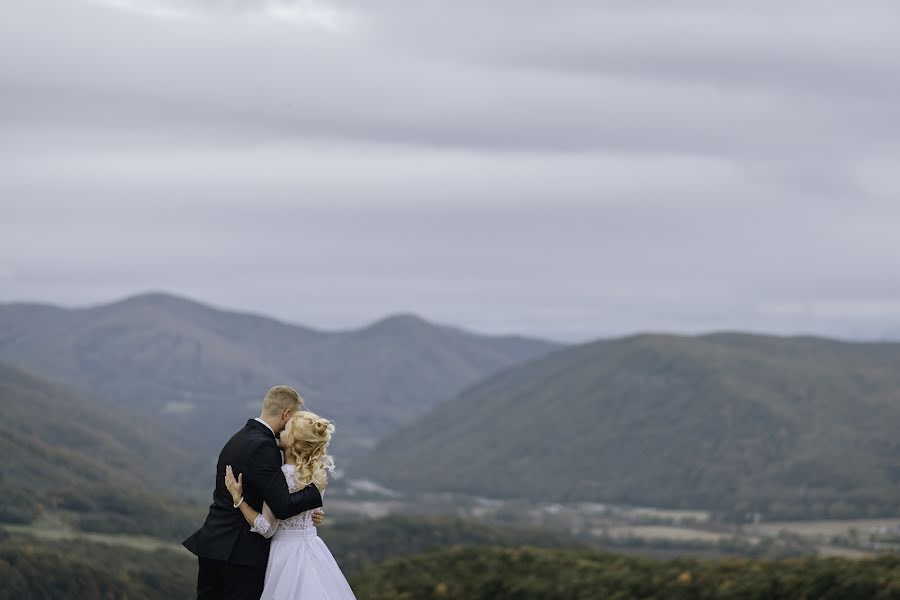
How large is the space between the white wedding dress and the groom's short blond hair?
0.76 m

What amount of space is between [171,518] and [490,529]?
45.0 meters

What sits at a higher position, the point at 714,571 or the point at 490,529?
the point at 714,571

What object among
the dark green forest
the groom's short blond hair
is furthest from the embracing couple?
the dark green forest

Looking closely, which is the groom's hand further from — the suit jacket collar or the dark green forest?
the dark green forest

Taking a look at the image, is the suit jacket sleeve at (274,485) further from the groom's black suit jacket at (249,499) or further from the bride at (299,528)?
the bride at (299,528)

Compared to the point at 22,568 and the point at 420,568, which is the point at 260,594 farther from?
the point at 22,568

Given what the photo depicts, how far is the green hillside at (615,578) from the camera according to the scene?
34125mm

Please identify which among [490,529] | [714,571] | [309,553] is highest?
[309,553]

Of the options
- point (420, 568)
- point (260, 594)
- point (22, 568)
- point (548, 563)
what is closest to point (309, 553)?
point (260, 594)

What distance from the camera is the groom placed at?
56.1 ft

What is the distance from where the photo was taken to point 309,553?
17781mm

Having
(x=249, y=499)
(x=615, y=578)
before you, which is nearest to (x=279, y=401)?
(x=249, y=499)

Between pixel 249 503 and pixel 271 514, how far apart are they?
0.32 m

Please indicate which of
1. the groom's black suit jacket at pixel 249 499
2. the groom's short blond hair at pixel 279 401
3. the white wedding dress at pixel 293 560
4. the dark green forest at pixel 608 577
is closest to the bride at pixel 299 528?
the white wedding dress at pixel 293 560
